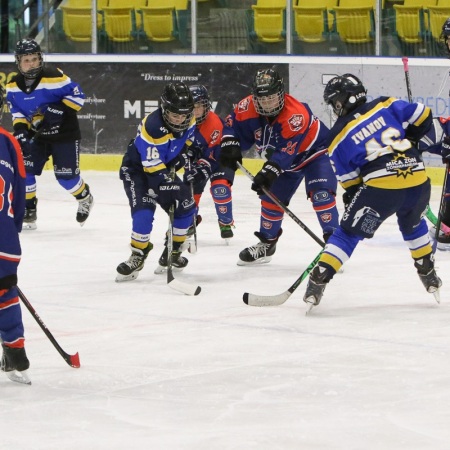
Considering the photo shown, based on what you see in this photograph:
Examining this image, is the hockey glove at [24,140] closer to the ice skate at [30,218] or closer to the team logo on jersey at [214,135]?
the ice skate at [30,218]

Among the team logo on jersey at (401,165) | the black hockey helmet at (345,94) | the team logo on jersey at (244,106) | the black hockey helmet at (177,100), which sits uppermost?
the black hockey helmet at (345,94)

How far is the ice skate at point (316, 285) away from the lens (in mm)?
4472

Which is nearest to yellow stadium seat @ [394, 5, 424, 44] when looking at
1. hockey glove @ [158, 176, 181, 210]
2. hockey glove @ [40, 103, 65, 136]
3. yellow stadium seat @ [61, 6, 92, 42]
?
yellow stadium seat @ [61, 6, 92, 42]

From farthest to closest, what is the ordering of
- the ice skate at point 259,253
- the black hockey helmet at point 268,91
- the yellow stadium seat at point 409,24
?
the yellow stadium seat at point 409,24, the ice skate at point 259,253, the black hockey helmet at point 268,91

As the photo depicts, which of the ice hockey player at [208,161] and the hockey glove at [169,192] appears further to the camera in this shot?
the ice hockey player at [208,161]

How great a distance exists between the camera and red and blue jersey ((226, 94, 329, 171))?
558 centimetres

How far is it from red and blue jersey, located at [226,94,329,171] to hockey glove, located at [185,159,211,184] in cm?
49

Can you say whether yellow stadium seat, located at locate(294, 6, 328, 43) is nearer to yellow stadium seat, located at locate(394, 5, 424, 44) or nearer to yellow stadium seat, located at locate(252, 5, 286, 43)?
yellow stadium seat, located at locate(252, 5, 286, 43)

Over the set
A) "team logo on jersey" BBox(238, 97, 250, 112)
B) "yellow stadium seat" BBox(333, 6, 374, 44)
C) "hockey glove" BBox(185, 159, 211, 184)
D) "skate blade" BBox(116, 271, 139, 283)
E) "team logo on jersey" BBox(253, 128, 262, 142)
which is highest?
"yellow stadium seat" BBox(333, 6, 374, 44)

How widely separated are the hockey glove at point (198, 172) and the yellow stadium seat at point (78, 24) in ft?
14.4

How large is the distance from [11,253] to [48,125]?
3884 mm

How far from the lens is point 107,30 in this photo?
33.8 feet

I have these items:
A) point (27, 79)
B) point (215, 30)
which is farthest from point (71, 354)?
point (215, 30)

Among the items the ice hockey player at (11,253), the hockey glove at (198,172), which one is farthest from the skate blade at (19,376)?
the hockey glove at (198,172)
